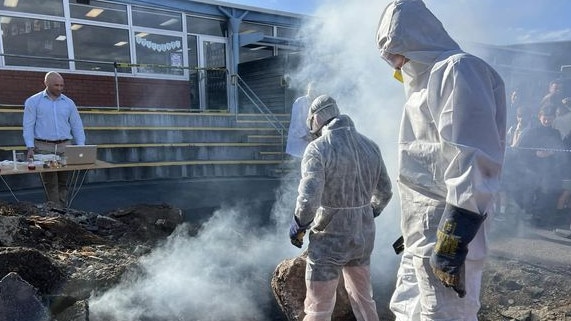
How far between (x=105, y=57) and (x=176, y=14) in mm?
2382

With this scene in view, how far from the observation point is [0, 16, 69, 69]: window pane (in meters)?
9.13

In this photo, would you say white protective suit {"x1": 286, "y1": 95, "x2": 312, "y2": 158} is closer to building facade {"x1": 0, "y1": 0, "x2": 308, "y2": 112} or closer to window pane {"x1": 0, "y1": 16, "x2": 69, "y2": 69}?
building facade {"x1": 0, "y1": 0, "x2": 308, "y2": 112}

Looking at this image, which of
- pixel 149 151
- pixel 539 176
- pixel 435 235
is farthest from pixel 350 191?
pixel 149 151

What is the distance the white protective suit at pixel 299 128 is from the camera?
561 cm

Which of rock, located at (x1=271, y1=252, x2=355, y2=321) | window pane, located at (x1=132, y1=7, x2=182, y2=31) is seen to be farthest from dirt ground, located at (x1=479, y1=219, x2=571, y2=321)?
window pane, located at (x1=132, y1=7, x2=182, y2=31)

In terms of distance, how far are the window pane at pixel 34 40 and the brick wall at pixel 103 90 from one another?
32cm

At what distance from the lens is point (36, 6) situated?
9.34 meters

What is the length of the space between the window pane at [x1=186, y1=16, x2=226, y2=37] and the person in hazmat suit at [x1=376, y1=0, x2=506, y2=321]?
425 inches

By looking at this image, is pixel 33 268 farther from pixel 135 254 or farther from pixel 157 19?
pixel 157 19

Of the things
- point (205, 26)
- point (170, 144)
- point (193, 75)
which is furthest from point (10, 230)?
point (205, 26)

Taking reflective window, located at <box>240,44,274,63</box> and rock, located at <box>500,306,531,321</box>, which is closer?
rock, located at <box>500,306,531,321</box>

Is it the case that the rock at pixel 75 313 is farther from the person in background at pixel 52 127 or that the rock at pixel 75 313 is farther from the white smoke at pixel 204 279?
the person in background at pixel 52 127

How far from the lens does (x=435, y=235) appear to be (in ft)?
5.52

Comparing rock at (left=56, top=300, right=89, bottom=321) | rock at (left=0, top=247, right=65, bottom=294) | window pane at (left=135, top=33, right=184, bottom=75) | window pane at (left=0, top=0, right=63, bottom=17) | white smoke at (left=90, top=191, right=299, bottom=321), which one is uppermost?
window pane at (left=0, top=0, right=63, bottom=17)
